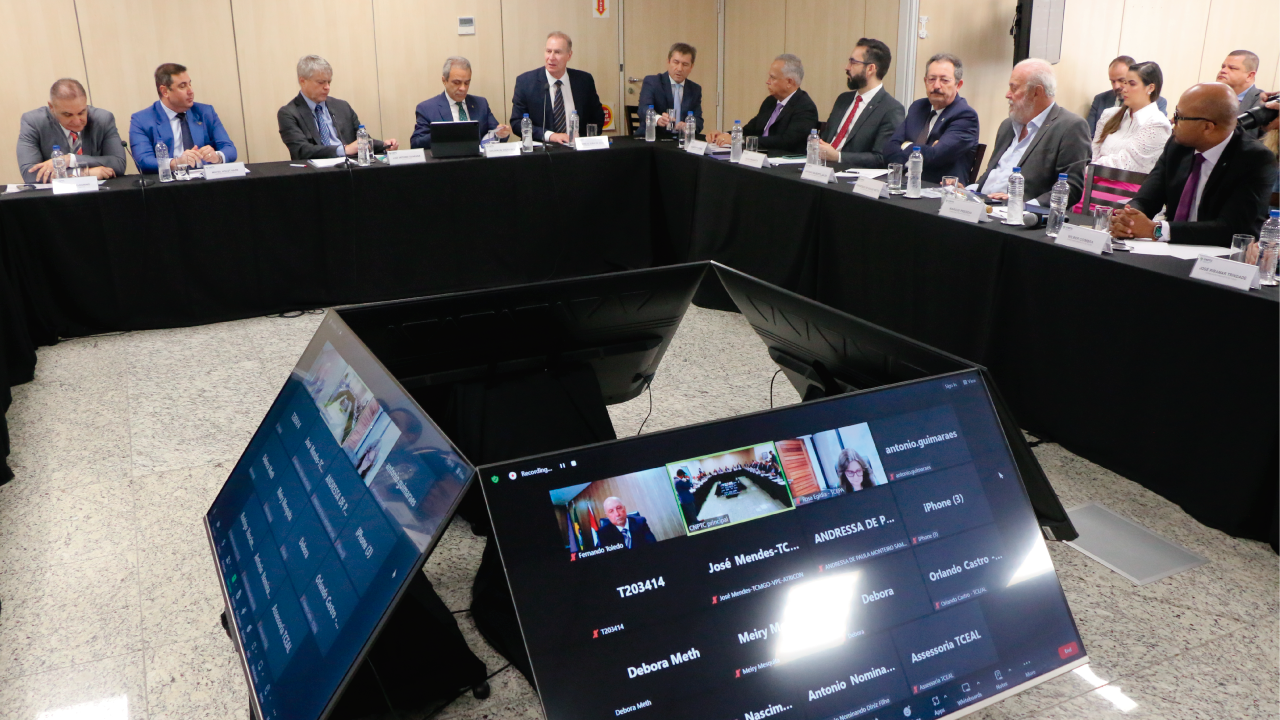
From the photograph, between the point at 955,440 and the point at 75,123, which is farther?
the point at 75,123

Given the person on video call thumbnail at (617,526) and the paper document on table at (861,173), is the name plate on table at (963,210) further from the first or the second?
the person on video call thumbnail at (617,526)

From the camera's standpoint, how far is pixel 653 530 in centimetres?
95

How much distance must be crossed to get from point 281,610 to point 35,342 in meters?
3.74

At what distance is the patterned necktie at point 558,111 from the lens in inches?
241

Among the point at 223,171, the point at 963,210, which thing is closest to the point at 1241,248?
the point at 963,210

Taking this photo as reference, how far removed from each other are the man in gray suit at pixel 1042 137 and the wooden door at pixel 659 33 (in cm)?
434

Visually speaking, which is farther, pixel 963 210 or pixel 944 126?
pixel 944 126

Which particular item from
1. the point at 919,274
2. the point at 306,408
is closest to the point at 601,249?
the point at 919,274

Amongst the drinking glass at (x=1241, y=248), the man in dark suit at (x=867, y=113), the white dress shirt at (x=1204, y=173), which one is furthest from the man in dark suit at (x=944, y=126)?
the drinking glass at (x=1241, y=248)

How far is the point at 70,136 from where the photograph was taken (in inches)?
185

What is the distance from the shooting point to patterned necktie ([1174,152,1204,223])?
311 cm

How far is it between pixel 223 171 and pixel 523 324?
3.53 meters

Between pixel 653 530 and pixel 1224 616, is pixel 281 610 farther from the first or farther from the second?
pixel 1224 616

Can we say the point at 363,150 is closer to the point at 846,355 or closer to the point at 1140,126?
the point at 846,355
